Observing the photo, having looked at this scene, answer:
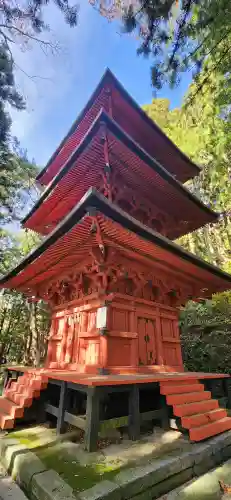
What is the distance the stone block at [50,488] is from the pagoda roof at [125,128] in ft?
Answer: 24.8

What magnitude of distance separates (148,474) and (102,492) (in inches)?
29.4

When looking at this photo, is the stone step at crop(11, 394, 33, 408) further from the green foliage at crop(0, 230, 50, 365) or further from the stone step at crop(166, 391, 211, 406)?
the green foliage at crop(0, 230, 50, 365)

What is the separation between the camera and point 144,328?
631 centimetres

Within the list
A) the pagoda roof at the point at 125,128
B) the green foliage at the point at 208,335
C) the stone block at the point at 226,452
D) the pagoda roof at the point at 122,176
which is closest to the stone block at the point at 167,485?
the stone block at the point at 226,452

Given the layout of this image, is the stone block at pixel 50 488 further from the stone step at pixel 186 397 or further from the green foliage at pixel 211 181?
the green foliage at pixel 211 181

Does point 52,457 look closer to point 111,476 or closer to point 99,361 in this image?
point 111,476

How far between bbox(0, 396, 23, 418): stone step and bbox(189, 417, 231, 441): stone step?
3418mm

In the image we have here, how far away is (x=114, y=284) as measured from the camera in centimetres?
589

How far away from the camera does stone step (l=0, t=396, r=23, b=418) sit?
4.95m

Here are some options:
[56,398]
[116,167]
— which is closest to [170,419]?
[56,398]

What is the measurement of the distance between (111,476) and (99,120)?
5.59 meters

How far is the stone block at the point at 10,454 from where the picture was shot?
3672 millimetres

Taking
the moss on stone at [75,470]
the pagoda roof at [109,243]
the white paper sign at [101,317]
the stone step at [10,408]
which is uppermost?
the pagoda roof at [109,243]

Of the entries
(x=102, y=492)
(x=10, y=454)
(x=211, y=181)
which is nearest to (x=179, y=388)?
(x=102, y=492)
